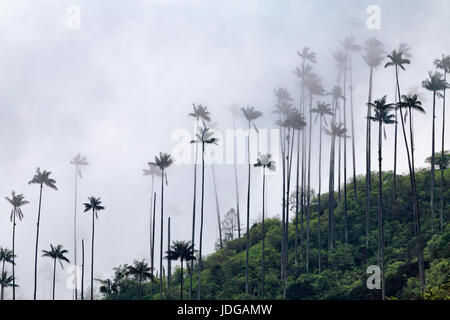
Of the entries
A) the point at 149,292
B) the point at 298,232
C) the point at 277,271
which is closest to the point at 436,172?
the point at 298,232

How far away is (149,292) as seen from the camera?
310 feet

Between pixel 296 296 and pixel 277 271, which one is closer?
pixel 296 296

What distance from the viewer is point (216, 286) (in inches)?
3268

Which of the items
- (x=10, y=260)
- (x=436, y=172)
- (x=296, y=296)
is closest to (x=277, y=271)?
(x=296, y=296)

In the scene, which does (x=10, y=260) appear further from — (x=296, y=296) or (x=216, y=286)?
(x=296, y=296)

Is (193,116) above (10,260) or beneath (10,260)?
above

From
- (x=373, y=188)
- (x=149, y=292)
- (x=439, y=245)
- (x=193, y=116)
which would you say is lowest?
(x=149, y=292)

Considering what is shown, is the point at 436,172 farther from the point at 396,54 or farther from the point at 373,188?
the point at 396,54

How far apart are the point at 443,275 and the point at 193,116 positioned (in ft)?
169

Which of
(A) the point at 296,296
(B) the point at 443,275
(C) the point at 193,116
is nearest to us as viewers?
(B) the point at 443,275
